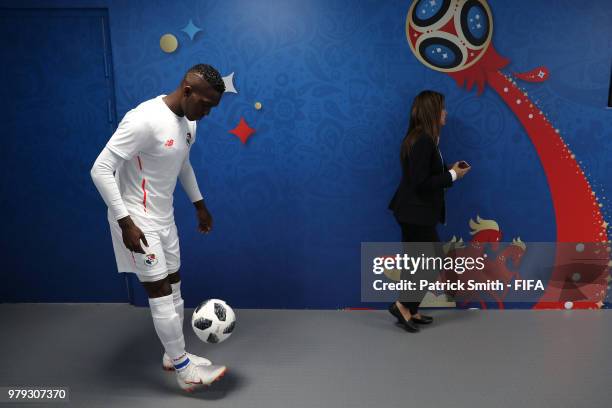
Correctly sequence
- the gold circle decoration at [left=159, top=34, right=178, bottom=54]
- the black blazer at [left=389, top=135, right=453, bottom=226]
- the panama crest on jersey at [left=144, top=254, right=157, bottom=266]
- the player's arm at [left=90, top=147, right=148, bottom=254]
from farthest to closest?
the gold circle decoration at [left=159, top=34, right=178, bottom=54] < the black blazer at [left=389, top=135, right=453, bottom=226] < the panama crest on jersey at [left=144, top=254, right=157, bottom=266] < the player's arm at [left=90, top=147, right=148, bottom=254]

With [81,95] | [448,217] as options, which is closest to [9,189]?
[81,95]

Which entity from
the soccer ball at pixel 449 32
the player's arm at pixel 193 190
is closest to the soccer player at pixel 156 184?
the player's arm at pixel 193 190

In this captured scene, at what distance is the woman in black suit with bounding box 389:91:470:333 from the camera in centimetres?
238

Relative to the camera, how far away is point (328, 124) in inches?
106

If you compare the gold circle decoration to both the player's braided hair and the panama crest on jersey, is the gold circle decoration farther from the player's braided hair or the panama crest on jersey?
the panama crest on jersey

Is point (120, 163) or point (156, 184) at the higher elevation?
point (120, 163)

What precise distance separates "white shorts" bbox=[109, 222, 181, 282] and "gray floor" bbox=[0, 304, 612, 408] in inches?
22.6

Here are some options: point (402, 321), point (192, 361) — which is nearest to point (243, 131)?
point (192, 361)

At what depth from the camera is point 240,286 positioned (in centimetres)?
291

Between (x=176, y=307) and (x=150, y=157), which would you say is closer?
(x=150, y=157)

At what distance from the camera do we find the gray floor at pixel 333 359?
2018mm

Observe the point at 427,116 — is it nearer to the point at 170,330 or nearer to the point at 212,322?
the point at 212,322

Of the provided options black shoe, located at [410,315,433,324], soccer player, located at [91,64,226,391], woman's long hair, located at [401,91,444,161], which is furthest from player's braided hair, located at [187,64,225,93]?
black shoe, located at [410,315,433,324]

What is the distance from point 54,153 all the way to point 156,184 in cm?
130
